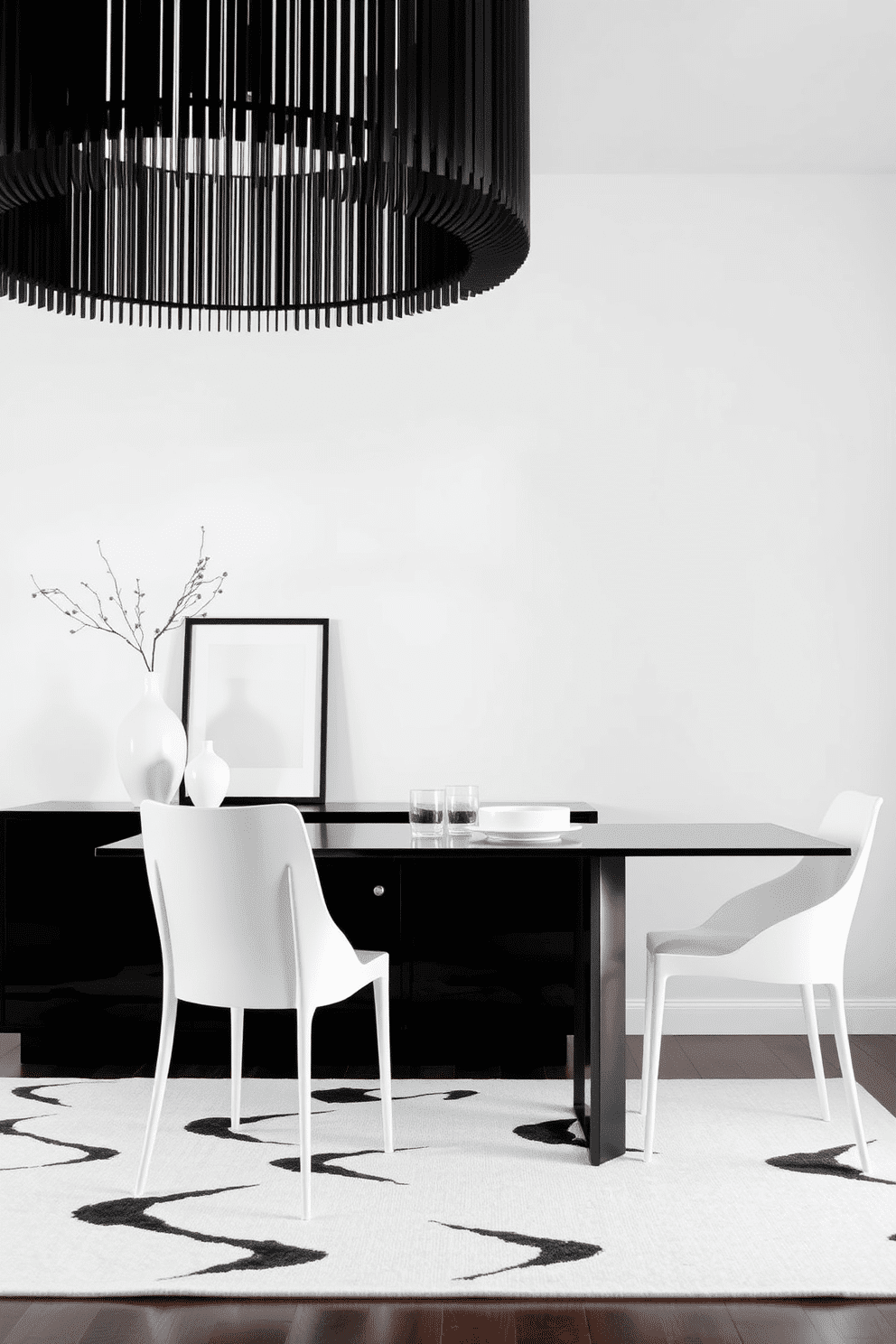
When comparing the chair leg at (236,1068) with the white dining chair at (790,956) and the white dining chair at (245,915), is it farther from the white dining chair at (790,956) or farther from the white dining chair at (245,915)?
the white dining chair at (790,956)

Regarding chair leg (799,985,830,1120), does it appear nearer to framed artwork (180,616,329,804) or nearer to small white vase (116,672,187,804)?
framed artwork (180,616,329,804)

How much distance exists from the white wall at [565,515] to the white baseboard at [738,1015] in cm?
2

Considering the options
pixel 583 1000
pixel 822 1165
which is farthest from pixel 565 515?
pixel 822 1165

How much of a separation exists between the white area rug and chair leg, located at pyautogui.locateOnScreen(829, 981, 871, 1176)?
5cm

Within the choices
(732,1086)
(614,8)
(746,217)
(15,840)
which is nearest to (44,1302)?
(15,840)

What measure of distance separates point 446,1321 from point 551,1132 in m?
1.08

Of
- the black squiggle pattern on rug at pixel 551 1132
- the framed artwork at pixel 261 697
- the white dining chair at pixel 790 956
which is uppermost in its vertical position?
the framed artwork at pixel 261 697

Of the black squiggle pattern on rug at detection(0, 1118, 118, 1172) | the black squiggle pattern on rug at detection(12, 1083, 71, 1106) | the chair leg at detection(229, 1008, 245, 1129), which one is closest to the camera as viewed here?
the black squiggle pattern on rug at detection(0, 1118, 118, 1172)

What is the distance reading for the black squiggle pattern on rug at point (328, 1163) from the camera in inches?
110

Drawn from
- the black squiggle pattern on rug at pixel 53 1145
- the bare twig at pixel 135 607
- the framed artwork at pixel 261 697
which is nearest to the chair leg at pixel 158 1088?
the black squiggle pattern on rug at pixel 53 1145

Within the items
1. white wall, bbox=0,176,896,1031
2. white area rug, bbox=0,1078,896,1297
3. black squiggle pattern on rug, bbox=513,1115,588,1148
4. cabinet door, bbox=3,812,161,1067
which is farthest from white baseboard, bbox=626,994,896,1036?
cabinet door, bbox=3,812,161,1067

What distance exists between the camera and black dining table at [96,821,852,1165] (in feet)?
8.85

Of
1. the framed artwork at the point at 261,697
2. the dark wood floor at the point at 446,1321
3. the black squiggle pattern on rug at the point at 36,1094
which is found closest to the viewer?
the dark wood floor at the point at 446,1321

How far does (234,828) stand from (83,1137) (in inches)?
43.6
